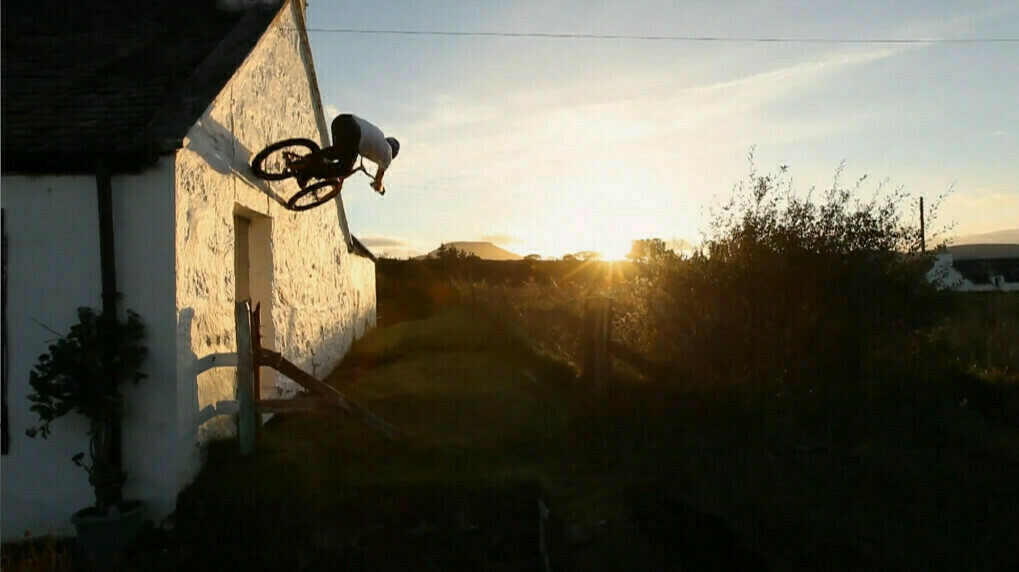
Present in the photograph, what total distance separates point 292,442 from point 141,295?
6.30 ft

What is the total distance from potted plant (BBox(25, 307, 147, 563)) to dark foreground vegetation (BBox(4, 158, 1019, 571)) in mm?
399

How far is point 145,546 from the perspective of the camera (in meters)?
5.04

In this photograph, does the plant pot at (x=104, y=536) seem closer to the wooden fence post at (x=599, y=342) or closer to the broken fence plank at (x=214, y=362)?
the broken fence plank at (x=214, y=362)

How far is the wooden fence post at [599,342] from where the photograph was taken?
755 cm

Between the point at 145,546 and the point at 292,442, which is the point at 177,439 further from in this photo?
the point at 292,442

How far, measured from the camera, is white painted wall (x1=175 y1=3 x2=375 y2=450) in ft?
18.5

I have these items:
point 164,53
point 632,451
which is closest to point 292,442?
point 632,451

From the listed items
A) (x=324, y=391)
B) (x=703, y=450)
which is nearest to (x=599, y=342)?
(x=703, y=450)

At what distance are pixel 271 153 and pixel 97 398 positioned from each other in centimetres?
337

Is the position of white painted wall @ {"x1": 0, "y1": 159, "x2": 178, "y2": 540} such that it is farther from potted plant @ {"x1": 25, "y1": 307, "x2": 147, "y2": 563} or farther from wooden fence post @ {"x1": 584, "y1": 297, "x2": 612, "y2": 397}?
wooden fence post @ {"x1": 584, "y1": 297, "x2": 612, "y2": 397}

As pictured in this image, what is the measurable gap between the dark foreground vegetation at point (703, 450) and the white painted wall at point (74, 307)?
548 millimetres

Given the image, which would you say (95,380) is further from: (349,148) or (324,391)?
(349,148)

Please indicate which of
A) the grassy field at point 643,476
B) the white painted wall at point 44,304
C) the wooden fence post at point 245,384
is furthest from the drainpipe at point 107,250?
the wooden fence post at point 245,384

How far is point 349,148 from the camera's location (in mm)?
7324
